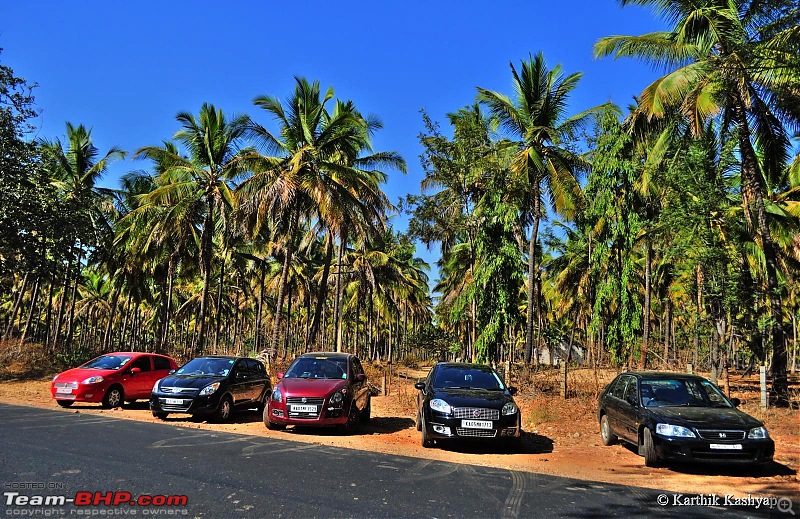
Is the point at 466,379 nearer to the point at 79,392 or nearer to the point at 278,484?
the point at 278,484

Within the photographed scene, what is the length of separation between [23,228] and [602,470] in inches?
910

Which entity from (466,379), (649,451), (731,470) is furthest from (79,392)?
(731,470)

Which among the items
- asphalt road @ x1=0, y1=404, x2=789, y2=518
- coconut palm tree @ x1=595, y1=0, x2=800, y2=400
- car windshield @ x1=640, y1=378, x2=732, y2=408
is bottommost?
asphalt road @ x1=0, y1=404, x2=789, y2=518

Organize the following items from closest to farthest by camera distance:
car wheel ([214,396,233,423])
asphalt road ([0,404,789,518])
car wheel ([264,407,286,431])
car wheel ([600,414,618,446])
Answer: asphalt road ([0,404,789,518])
car wheel ([600,414,618,446])
car wheel ([264,407,286,431])
car wheel ([214,396,233,423])

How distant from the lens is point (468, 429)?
9469 millimetres

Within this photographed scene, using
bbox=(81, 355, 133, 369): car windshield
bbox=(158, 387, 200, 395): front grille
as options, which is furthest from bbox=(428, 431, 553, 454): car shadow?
bbox=(81, 355, 133, 369): car windshield

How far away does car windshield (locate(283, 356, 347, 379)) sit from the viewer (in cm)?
1201

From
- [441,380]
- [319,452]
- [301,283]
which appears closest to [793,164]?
[441,380]

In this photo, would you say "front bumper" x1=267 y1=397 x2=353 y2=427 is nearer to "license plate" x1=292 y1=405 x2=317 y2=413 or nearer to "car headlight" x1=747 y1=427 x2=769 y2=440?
"license plate" x1=292 y1=405 x2=317 y2=413

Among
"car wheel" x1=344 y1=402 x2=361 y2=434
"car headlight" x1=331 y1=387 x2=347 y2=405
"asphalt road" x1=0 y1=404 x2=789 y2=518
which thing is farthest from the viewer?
"car wheel" x1=344 y1=402 x2=361 y2=434

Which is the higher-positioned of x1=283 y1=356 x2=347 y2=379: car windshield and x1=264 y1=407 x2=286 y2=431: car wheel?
x1=283 y1=356 x2=347 y2=379: car windshield

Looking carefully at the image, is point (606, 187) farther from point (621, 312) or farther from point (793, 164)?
point (793, 164)

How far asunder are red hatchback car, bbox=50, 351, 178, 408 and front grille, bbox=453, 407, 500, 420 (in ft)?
33.2

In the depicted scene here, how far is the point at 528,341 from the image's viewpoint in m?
19.4
